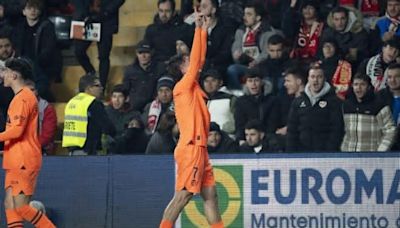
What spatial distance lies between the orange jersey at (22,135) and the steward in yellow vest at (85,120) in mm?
2387

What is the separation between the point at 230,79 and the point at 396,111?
2.70 meters

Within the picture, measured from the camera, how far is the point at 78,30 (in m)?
19.5

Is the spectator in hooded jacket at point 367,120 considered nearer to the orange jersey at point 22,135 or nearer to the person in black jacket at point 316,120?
the person in black jacket at point 316,120

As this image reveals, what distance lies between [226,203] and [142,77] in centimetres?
336

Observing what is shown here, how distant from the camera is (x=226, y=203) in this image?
52.1ft

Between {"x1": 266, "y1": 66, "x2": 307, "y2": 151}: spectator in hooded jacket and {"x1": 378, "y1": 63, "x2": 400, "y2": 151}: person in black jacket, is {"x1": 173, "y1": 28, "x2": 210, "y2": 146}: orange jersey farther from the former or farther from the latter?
{"x1": 378, "y1": 63, "x2": 400, "y2": 151}: person in black jacket

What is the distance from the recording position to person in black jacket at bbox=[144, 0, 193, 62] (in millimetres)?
18969

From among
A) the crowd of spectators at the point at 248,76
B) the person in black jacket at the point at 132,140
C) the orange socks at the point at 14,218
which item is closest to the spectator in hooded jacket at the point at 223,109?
the crowd of spectators at the point at 248,76

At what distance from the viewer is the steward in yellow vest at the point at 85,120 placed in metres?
17.0

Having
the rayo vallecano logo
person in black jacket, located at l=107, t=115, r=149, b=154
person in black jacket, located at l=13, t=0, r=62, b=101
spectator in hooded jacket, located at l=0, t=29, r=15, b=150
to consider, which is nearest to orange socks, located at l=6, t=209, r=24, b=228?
the rayo vallecano logo

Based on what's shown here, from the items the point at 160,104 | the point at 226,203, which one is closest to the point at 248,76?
the point at 160,104

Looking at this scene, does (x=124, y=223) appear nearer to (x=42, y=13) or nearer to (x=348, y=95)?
(x=348, y=95)

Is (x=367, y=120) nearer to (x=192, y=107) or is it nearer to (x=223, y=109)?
(x=223, y=109)

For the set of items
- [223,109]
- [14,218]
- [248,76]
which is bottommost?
[14,218]
